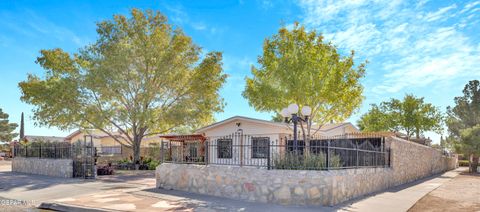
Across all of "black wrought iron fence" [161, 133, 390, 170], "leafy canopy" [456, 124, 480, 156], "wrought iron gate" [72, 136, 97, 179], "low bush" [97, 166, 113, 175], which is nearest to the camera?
"black wrought iron fence" [161, 133, 390, 170]

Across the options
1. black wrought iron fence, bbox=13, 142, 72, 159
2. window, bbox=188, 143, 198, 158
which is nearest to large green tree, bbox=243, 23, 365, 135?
window, bbox=188, 143, 198, 158

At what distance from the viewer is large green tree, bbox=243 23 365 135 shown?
18.4 metres

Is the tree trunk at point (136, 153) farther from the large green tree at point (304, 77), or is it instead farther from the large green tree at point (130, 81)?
the large green tree at point (304, 77)

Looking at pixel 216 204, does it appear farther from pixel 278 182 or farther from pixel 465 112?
pixel 465 112

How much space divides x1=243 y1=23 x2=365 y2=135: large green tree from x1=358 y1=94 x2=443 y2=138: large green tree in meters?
23.6

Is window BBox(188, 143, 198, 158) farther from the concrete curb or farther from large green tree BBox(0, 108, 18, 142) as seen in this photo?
large green tree BBox(0, 108, 18, 142)

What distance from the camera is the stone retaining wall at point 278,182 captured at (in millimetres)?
10250

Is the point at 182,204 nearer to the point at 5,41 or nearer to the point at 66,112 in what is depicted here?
the point at 5,41

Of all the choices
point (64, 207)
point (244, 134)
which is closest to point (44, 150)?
point (244, 134)

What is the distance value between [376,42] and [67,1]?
43.9 feet

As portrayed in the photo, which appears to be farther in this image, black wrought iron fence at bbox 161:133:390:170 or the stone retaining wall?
black wrought iron fence at bbox 161:133:390:170

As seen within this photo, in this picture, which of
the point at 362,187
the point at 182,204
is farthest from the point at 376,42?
the point at 182,204

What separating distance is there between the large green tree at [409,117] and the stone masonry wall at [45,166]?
113 feet

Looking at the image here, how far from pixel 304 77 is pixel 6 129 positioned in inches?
1927
